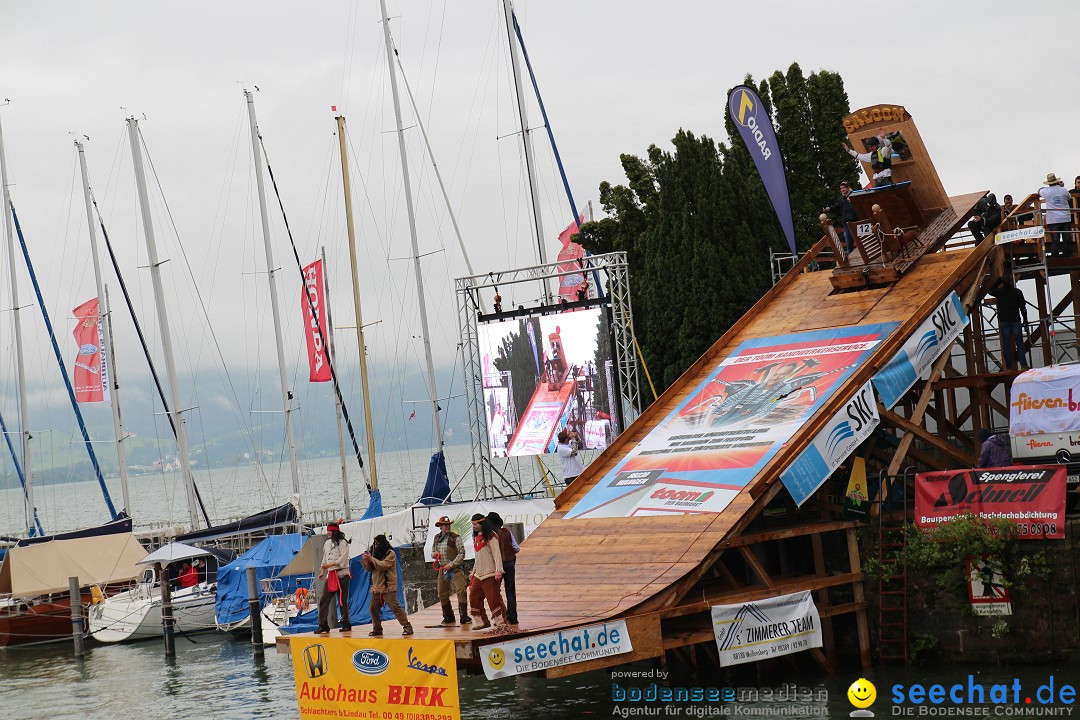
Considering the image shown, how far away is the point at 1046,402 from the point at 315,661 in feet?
43.6

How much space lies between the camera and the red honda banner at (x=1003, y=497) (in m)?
20.3

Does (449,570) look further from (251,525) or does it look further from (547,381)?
(251,525)

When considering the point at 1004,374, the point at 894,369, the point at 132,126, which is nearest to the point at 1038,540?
the point at 894,369

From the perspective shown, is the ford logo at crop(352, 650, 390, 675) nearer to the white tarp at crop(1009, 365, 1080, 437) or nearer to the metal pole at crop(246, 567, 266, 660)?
the white tarp at crop(1009, 365, 1080, 437)

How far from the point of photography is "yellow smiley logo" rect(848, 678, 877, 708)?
765 inches

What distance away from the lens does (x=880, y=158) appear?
29.5 m

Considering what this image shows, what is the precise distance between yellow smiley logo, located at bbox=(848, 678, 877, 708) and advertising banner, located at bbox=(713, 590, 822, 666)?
1.13 metres

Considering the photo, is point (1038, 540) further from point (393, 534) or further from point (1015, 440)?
point (393, 534)

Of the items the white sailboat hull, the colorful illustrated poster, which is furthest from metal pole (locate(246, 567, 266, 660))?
the colorful illustrated poster

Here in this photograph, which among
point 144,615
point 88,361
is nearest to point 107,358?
point 88,361

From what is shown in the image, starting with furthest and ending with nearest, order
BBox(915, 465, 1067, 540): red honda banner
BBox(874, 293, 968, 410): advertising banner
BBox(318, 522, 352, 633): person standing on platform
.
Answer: BBox(874, 293, 968, 410): advertising banner < BBox(318, 522, 352, 633): person standing on platform < BBox(915, 465, 1067, 540): red honda banner

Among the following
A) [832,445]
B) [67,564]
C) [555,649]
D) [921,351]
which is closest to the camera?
[555,649]

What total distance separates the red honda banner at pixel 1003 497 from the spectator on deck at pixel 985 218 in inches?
309

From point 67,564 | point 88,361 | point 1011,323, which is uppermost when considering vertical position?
point 88,361
